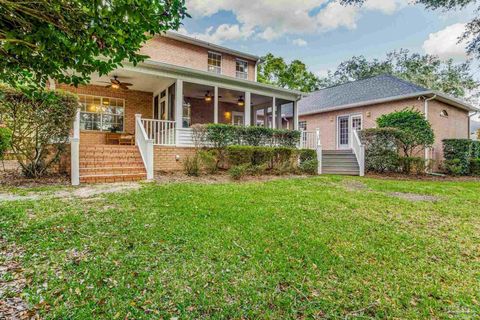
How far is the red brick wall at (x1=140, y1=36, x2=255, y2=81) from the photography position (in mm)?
12625

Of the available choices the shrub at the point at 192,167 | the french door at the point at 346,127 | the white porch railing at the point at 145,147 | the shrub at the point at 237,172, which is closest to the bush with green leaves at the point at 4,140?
the white porch railing at the point at 145,147

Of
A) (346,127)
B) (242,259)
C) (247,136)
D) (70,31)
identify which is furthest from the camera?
(346,127)

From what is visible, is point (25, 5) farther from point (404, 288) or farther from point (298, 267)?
point (404, 288)

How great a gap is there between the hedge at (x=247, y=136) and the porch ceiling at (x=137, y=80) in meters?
3.18

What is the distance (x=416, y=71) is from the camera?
29.1 meters

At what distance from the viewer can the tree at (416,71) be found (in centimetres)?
2567

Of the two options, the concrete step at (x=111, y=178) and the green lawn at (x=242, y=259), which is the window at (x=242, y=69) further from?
the green lawn at (x=242, y=259)

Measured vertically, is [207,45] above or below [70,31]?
above

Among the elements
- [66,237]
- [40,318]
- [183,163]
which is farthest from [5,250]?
[183,163]

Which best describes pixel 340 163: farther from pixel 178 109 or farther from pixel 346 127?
pixel 178 109

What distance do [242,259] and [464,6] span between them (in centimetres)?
1380

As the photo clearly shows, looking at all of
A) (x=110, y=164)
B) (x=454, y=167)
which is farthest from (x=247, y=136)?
(x=454, y=167)

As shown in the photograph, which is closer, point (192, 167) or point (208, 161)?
point (192, 167)

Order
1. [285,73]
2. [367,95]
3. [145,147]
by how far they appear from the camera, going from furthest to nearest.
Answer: [285,73] → [367,95] → [145,147]
